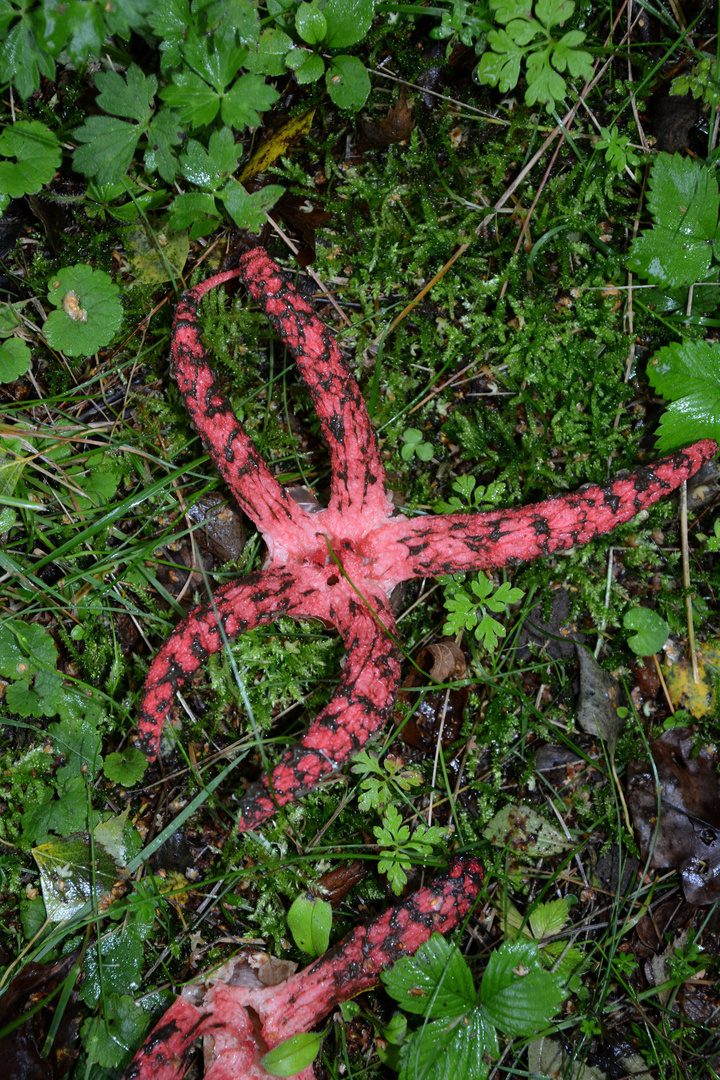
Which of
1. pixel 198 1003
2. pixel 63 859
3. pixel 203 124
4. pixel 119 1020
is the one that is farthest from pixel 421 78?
pixel 119 1020

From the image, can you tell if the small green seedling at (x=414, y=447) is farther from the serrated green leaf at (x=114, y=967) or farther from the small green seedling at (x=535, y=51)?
the serrated green leaf at (x=114, y=967)

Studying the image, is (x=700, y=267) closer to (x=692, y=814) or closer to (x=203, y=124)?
(x=203, y=124)

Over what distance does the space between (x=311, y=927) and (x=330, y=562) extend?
1.61m

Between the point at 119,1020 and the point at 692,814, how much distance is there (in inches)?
108

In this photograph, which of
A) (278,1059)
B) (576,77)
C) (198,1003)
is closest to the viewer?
(278,1059)

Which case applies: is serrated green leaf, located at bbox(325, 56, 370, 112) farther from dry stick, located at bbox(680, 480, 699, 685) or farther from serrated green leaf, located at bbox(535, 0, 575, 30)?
dry stick, located at bbox(680, 480, 699, 685)

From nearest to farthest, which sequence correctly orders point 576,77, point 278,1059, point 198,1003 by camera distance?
point 278,1059 < point 198,1003 < point 576,77

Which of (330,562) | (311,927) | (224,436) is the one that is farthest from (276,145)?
(311,927)

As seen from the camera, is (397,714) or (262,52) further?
(397,714)

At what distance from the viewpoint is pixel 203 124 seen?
3.10m

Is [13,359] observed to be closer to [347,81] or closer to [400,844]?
[347,81]

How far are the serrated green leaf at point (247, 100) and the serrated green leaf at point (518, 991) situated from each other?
368 centimetres

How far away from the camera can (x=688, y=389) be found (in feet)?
10.8

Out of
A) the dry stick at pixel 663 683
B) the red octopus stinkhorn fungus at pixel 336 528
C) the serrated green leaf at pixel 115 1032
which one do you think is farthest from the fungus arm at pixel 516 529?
the serrated green leaf at pixel 115 1032
